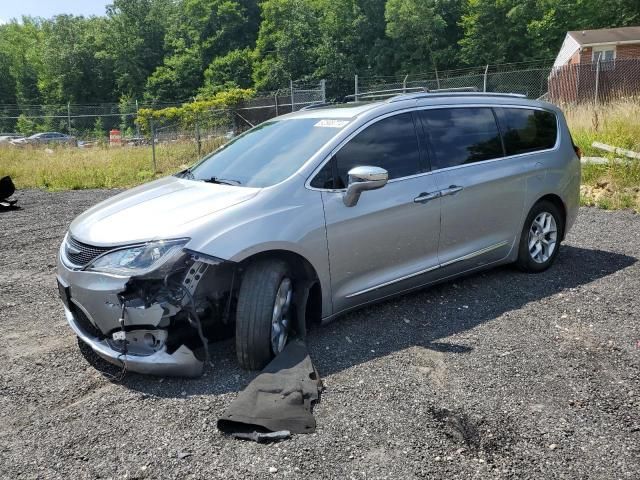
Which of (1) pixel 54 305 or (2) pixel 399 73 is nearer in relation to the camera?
(1) pixel 54 305

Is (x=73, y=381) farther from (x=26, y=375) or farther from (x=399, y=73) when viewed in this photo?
(x=399, y=73)

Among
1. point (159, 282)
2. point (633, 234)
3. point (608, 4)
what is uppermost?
point (608, 4)

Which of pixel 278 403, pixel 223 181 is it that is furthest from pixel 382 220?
pixel 278 403

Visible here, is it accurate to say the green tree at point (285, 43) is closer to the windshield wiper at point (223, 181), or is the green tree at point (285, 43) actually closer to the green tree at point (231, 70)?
the green tree at point (231, 70)

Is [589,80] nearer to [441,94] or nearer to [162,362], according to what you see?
[441,94]

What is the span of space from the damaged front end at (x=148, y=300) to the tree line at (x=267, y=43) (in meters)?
47.6

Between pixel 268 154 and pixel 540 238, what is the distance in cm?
299

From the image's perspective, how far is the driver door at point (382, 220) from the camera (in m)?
4.05

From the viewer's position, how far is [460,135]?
4.98 metres

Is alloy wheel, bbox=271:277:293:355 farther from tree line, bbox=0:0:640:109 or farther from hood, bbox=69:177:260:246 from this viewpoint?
tree line, bbox=0:0:640:109

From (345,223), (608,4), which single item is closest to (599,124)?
(345,223)

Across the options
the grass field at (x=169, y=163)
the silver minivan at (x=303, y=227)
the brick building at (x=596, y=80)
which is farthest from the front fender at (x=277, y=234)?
the brick building at (x=596, y=80)

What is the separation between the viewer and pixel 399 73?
2164 inches

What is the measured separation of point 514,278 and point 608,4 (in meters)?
51.2
